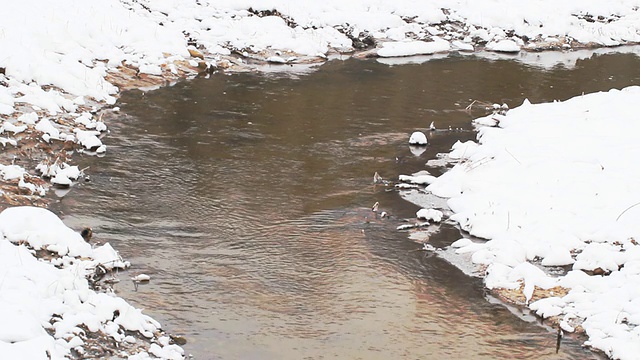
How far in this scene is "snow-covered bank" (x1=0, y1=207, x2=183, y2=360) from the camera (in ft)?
19.3

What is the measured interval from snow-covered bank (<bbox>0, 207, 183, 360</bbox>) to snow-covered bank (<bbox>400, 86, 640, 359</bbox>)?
4.17m

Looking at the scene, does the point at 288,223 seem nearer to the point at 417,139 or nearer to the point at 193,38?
the point at 417,139

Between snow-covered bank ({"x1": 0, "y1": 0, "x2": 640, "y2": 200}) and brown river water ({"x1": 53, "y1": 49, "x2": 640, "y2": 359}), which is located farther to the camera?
snow-covered bank ({"x1": 0, "y1": 0, "x2": 640, "y2": 200})

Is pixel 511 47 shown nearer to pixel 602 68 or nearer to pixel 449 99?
pixel 602 68

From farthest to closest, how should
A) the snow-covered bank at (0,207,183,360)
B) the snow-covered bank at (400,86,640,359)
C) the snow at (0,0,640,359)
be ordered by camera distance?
the snow-covered bank at (400,86,640,359)
the snow at (0,0,640,359)
the snow-covered bank at (0,207,183,360)

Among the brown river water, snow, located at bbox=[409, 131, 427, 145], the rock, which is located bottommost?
the brown river water

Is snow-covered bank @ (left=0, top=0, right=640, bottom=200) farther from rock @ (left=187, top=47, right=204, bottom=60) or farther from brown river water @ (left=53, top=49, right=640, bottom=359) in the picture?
brown river water @ (left=53, top=49, right=640, bottom=359)

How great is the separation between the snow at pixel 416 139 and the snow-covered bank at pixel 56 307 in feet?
0.06

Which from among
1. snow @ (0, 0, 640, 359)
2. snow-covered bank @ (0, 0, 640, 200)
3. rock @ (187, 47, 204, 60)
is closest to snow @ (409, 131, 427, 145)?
snow @ (0, 0, 640, 359)

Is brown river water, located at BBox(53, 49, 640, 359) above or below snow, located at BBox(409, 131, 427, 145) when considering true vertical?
below

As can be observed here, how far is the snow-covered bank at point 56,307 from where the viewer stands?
5.89 meters

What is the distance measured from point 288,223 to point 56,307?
13.3 feet

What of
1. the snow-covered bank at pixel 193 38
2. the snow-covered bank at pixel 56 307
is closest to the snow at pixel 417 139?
the snow-covered bank at pixel 193 38

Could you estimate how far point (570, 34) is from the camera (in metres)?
24.9
